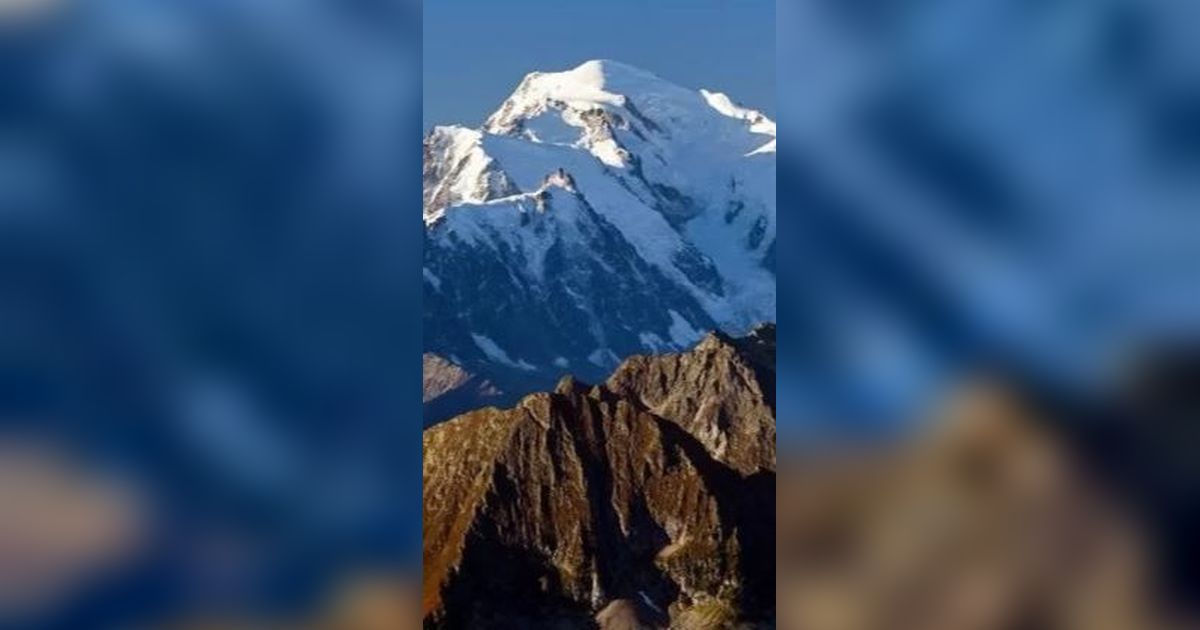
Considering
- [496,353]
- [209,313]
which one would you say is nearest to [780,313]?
[209,313]

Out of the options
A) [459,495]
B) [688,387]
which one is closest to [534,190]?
[688,387]

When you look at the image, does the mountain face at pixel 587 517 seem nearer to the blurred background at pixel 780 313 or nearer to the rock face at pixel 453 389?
the rock face at pixel 453 389

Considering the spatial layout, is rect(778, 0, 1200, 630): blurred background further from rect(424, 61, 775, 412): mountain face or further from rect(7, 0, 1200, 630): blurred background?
rect(424, 61, 775, 412): mountain face

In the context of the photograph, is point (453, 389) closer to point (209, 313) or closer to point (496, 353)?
point (496, 353)

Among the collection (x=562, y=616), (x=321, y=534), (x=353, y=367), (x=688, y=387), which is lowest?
(x=321, y=534)

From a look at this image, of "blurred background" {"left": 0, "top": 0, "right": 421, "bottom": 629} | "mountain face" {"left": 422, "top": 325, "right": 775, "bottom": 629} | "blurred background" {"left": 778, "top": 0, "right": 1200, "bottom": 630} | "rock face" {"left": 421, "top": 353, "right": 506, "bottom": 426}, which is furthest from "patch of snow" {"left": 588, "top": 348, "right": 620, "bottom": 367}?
"blurred background" {"left": 778, "top": 0, "right": 1200, "bottom": 630}

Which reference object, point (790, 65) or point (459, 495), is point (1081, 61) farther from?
point (459, 495)
